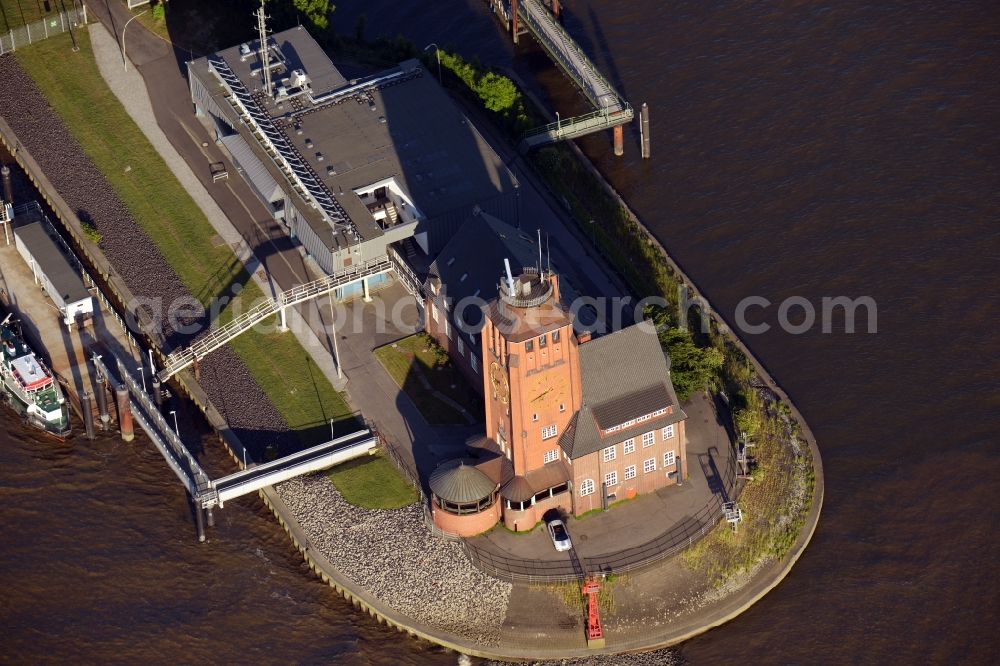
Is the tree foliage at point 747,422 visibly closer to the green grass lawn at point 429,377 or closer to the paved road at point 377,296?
the paved road at point 377,296

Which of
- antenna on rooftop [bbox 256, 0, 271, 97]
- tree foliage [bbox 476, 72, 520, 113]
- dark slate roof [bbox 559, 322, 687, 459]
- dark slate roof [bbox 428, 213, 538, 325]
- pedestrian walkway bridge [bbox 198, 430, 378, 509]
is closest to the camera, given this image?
dark slate roof [bbox 559, 322, 687, 459]

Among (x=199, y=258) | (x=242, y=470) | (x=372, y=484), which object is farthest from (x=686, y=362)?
(x=199, y=258)

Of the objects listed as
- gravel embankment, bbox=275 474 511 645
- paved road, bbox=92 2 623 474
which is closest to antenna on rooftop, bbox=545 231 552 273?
paved road, bbox=92 2 623 474

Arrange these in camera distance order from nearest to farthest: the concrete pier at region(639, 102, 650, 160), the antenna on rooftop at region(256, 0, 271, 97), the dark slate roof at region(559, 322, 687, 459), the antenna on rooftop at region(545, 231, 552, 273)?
the dark slate roof at region(559, 322, 687, 459) < the antenna on rooftop at region(545, 231, 552, 273) < the antenna on rooftop at region(256, 0, 271, 97) < the concrete pier at region(639, 102, 650, 160)

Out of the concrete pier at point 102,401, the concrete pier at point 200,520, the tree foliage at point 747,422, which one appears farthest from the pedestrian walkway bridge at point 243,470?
the tree foliage at point 747,422

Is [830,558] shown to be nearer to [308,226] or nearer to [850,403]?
[850,403]

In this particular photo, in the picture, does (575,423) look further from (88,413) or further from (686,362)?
(88,413)

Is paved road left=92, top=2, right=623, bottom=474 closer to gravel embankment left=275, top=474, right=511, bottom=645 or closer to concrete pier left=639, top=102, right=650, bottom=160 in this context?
gravel embankment left=275, top=474, right=511, bottom=645

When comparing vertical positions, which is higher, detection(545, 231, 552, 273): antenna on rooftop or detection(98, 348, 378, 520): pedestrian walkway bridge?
detection(545, 231, 552, 273): antenna on rooftop
